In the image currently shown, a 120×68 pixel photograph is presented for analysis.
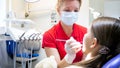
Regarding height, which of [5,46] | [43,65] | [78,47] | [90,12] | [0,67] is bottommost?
[0,67]

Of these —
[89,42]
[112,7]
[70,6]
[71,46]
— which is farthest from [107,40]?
[112,7]

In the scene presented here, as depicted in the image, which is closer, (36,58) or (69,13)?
(69,13)

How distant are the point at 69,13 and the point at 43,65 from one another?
492mm

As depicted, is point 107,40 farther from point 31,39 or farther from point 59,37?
point 31,39

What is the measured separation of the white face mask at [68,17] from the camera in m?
1.47

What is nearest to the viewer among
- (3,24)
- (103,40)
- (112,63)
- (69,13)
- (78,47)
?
(112,63)

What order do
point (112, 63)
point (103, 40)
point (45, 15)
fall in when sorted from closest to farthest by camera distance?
point (112, 63) → point (103, 40) → point (45, 15)

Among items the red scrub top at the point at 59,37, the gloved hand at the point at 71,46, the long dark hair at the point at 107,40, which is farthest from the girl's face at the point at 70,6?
the long dark hair at the point at 107,40

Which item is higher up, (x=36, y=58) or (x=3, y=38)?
(x=3, y=38)

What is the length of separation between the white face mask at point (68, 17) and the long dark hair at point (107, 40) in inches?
22.6

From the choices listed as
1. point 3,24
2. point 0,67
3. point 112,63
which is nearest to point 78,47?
point 112,63

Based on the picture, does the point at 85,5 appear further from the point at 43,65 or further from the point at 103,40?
the point at 103,40

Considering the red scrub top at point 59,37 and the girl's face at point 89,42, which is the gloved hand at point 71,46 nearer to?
the girl's face at point 89,42

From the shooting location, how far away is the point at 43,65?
3.85 ft
